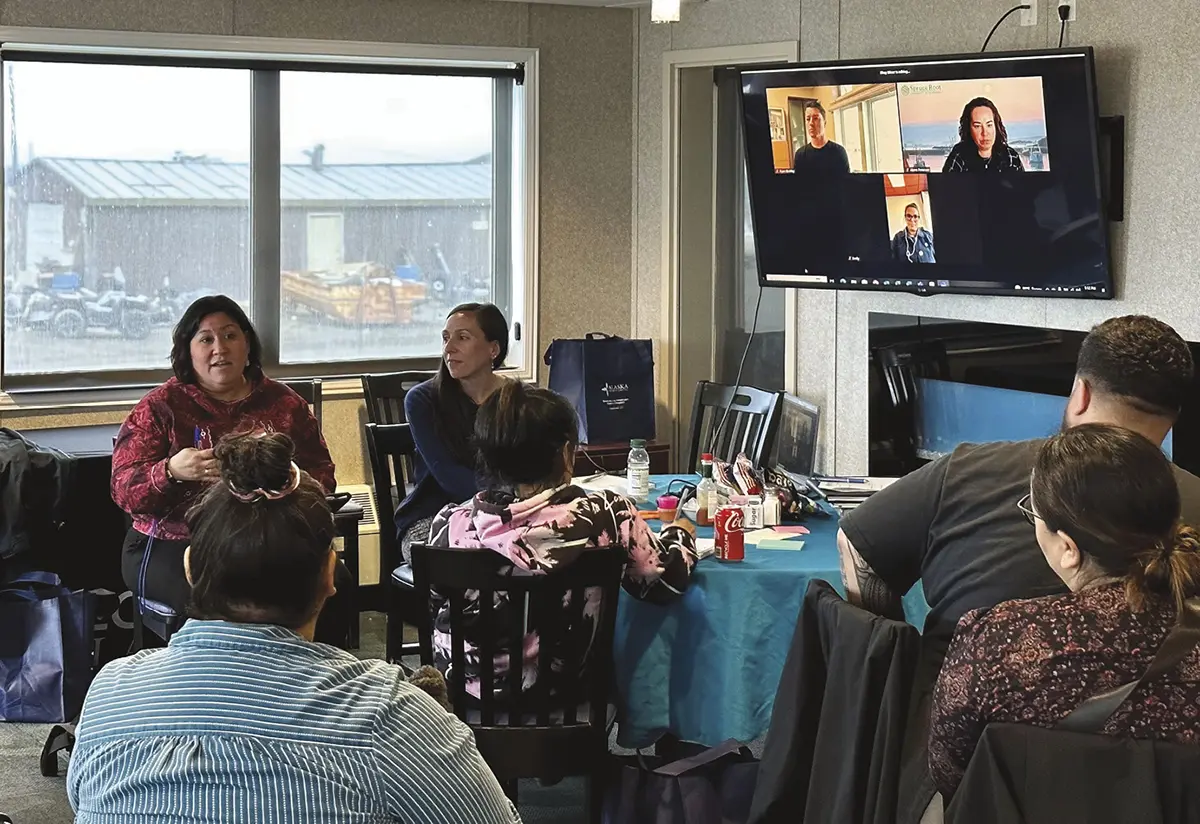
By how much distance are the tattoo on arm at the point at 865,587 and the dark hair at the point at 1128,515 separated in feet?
1.90

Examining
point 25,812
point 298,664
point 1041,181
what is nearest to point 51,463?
point 25,812

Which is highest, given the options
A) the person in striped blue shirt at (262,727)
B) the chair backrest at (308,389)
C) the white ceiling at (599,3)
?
the white ceiling at (599,3)

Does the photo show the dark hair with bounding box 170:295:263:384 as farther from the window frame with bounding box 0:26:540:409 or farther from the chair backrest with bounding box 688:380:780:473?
the chair backrest with bounding box 688:380:780:473

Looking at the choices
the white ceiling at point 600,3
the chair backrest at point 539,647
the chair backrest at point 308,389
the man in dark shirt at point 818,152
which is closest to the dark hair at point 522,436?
the chair backrest at point 539,647

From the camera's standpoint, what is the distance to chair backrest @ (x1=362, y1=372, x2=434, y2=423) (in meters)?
5.43

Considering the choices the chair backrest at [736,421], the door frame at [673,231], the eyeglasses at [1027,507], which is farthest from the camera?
the door frame at [673,231]

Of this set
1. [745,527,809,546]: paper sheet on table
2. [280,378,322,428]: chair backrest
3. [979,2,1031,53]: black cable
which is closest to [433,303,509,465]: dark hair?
[280,378,322,428]: chair backrest

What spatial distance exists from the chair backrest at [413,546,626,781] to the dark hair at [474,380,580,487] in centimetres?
21

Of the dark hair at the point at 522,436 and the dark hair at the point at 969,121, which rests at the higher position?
the dark hair at the point at 969,121

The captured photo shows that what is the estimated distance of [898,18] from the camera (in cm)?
486

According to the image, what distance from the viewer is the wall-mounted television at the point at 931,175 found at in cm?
415

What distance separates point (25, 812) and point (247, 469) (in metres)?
2.11

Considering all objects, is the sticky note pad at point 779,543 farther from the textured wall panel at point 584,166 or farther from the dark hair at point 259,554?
the textured wall panel at point 584,166

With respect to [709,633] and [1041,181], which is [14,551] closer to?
[709,633]
